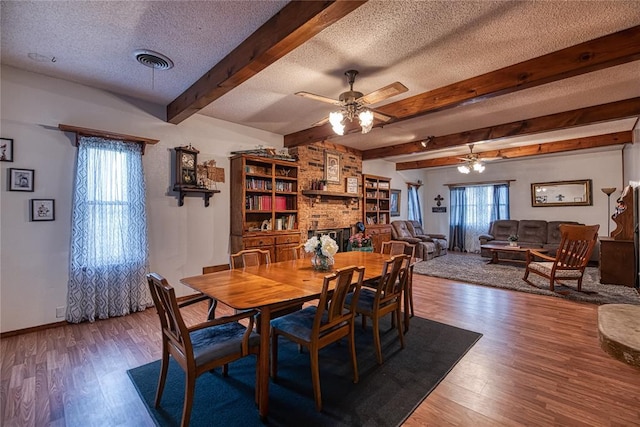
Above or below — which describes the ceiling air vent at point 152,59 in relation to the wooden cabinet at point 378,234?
above

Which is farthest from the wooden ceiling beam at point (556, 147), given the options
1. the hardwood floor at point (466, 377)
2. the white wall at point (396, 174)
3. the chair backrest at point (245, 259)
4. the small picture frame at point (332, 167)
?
the chair backrest at point (245, 259)

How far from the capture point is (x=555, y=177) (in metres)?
7.35

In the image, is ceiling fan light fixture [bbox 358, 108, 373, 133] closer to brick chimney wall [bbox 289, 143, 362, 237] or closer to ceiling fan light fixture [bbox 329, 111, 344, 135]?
ceiling fan light fixture [bbox 329, 111, 344, 135]

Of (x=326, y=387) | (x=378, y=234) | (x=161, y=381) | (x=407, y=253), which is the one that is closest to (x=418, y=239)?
(x=378, y=234)

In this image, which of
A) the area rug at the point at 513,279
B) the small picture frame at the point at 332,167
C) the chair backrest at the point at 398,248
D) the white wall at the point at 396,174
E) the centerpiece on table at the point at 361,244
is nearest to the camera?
the chair backrest at the point at 398,248

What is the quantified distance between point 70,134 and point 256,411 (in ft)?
11.4

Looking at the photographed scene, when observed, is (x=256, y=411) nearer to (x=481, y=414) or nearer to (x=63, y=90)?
(x=481, y=414)

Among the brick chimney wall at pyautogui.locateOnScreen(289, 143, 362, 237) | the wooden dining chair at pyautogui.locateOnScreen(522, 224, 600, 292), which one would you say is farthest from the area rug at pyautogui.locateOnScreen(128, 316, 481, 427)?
the brick chimney wall at pyautogui.locateOnScreen(289, 143, 362, 237)

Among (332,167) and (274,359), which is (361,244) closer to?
(332,167)

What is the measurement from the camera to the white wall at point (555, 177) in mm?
6664

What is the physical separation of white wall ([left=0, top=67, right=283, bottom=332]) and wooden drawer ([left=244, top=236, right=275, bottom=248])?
3.03 ft

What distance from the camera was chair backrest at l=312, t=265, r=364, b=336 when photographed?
1849 millimetres

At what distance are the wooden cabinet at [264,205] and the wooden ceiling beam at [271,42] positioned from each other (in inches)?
59.5

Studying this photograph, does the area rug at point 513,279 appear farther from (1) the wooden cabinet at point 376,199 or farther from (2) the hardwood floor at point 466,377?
(1) the wooden cabinet at point 376,199
